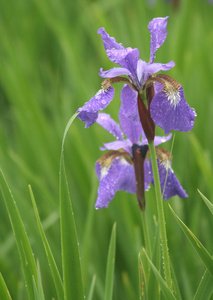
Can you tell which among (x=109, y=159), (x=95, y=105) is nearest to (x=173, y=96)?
(x=95, y=105)

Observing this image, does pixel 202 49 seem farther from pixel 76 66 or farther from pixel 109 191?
pixel 109 191

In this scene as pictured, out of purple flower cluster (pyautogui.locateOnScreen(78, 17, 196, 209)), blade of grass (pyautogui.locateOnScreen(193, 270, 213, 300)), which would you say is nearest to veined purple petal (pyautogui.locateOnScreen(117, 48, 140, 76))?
purple flower cluster (pyautogui.locateOnScreen(78, 17, 196, 209))

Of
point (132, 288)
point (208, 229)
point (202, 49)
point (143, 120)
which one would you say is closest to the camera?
point (143, 120)

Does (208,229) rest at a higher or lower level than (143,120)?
lower

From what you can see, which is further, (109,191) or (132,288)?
(132,288)

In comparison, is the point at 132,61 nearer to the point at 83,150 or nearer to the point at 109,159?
the point at 109,159

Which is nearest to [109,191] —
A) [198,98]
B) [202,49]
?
[198,98]
